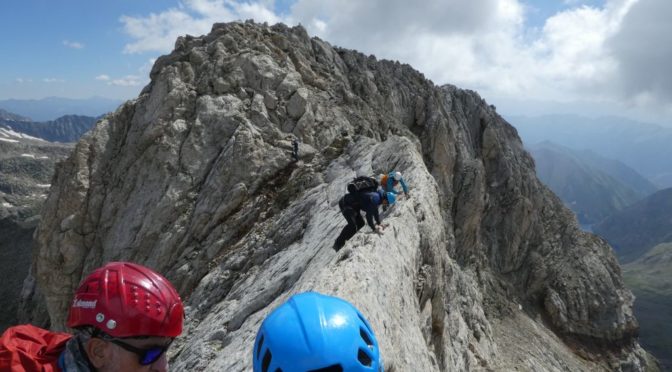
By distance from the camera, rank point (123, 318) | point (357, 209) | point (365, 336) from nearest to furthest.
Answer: point (123, 318) < point (365, 336) < point (357, 209)

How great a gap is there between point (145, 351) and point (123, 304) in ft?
2.34

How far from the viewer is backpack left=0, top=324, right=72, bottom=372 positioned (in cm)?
462

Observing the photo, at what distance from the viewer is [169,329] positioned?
5.82m

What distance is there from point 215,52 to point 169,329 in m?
33.0

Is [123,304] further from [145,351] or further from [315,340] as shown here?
[315,340]

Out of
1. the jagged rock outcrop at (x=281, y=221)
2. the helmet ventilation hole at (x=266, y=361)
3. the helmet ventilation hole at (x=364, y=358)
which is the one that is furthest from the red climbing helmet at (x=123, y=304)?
the jagged rock outcrop at (x=281, y=221)

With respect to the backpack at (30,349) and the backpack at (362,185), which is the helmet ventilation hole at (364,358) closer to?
the backpack at (30,349)

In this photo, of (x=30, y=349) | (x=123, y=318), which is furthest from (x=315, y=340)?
(x=30, y=349)

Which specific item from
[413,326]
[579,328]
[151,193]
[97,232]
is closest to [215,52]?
[151,193]

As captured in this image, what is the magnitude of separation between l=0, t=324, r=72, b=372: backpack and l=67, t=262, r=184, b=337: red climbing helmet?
1.03 feet

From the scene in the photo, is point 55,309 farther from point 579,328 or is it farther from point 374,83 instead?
point 579,328

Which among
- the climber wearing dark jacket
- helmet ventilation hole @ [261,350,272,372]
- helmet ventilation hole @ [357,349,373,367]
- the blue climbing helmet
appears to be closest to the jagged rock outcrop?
the climber wearing dark jacket

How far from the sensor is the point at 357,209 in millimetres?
15719

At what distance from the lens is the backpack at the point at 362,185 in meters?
15.7
